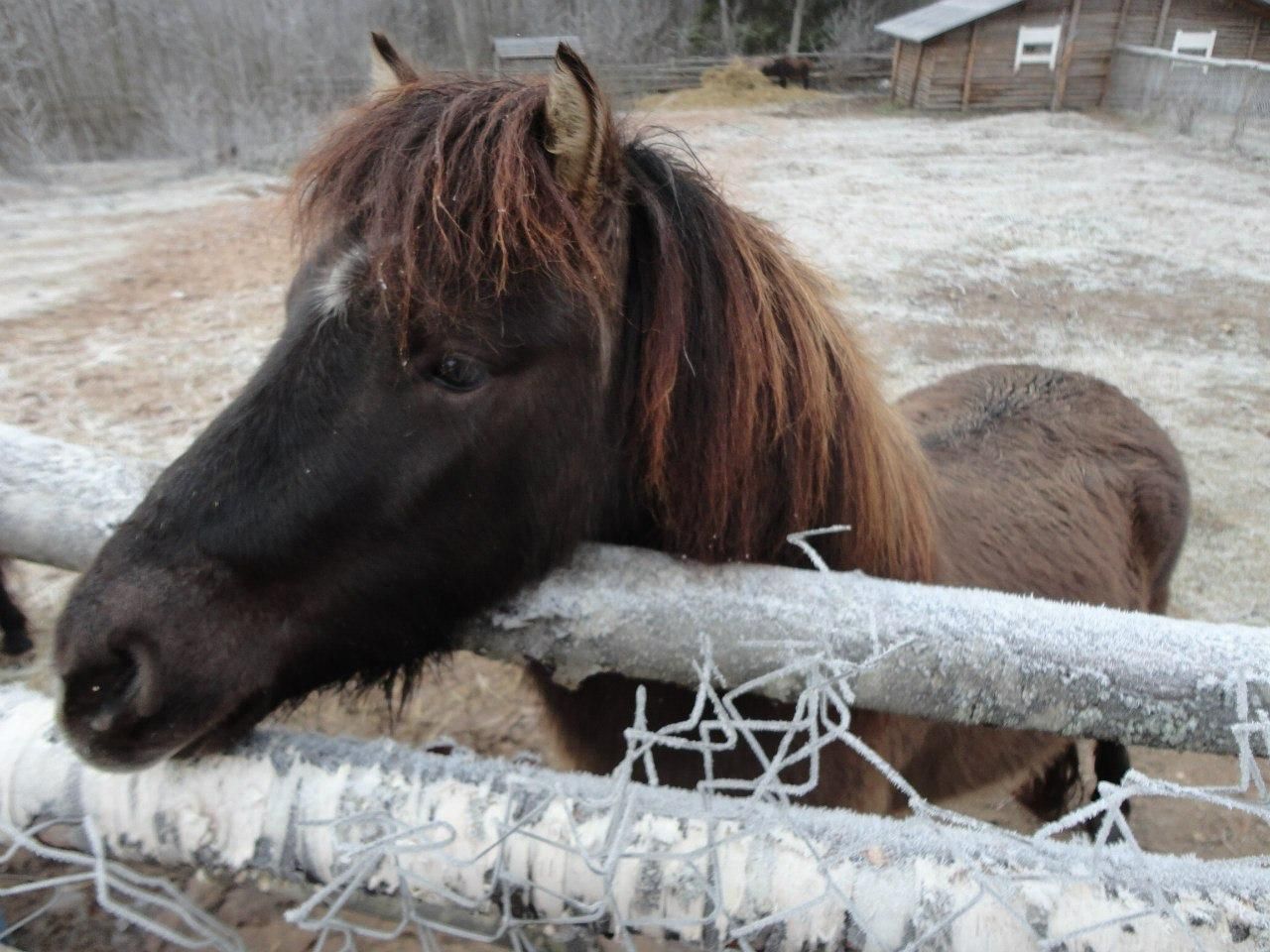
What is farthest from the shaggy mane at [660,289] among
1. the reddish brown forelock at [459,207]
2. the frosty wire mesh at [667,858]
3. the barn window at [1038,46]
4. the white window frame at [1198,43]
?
the white window frame at [1198,43]

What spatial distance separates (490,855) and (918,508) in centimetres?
117

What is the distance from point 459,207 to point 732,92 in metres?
25.3

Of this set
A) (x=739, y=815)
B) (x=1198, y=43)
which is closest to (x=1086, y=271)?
(x=739, y=815)

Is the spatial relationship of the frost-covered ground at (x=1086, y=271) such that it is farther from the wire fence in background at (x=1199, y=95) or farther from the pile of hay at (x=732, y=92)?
the pile of hay at (x=732, y=92)

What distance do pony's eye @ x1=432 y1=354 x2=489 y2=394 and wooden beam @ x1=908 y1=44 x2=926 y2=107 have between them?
2477 cm

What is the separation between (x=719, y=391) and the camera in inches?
56.8

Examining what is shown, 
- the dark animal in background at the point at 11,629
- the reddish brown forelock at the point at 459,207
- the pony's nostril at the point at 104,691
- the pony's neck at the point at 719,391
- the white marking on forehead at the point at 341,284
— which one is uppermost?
the reddish brown forelock at the point at 459,207

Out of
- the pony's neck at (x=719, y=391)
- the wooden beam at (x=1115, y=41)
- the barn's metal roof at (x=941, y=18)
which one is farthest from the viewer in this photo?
the wooden beam at (x=1115, y=41)

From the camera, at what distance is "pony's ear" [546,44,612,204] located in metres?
1.28

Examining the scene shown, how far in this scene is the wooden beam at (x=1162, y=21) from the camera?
2164 centimetres

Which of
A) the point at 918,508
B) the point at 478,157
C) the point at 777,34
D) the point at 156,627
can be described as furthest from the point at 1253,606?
the point at 777,34

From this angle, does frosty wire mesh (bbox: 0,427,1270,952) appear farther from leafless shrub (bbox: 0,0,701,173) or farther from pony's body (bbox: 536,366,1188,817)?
leafless shrub (bbox: 0,0,701,173)

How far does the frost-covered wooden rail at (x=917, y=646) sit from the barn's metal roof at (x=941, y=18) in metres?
24.1

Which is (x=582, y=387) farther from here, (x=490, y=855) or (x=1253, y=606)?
(x=1253, y=606)
